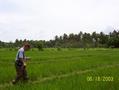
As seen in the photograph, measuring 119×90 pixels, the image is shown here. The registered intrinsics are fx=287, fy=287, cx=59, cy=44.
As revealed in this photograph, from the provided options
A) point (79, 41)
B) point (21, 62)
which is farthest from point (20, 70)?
point (79, 41)

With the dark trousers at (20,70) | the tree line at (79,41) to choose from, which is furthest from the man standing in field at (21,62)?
the tree line at (79,41)

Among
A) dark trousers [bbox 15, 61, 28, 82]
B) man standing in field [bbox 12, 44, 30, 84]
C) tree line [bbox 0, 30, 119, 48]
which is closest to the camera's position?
man standing in field [bbox 12, 44, 30, 84]

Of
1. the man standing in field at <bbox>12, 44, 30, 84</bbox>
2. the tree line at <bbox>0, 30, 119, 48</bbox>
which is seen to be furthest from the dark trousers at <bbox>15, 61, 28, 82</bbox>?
the tree line at <bbox>0, 30, 119, 48</bbox>

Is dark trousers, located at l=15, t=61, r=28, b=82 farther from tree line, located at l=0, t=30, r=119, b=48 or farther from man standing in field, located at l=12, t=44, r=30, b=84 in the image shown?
tree line, located at l=0, t=30, r=119, b=48

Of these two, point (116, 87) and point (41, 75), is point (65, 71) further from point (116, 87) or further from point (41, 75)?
point (116, 87)

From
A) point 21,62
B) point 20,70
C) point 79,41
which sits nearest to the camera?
point 21,62

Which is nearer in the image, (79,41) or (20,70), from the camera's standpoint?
(20,70)

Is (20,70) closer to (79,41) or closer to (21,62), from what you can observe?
(21,62)

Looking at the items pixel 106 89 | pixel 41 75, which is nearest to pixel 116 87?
pixel 106 89

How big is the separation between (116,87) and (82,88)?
1112 mm

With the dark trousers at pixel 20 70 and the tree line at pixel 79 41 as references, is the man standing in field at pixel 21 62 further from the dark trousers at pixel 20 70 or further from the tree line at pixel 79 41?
the tree line at pixel 79 41

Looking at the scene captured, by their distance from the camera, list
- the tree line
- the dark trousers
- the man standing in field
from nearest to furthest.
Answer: the man standing in field, the dark trousers, the tree line

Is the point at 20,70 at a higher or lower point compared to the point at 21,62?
lower

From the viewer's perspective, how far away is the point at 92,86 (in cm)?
907
